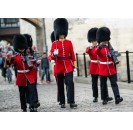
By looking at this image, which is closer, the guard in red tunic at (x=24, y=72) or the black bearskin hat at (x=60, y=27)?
the guard in red tunic at (x=24, y=72)

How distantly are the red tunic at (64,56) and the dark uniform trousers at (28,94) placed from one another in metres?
0.52

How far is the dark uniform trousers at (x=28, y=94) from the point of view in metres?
6.73

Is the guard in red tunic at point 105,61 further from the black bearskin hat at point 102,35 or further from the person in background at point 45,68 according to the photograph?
the person in background at point 45,68

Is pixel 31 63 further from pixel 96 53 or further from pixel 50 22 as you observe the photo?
pixel 50 22

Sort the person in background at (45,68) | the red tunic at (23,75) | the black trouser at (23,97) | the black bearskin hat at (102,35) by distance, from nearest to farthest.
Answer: the red tunic at (23,75)
the black trouser at (23,97)
the black bearskin hat at (102,35)
the person in background at (45,68)

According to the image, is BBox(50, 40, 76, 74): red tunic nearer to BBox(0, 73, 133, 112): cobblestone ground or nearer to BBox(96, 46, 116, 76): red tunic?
BBox(96, 46, 116, 76): red tunic

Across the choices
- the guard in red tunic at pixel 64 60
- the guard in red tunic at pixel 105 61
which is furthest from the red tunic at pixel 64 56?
the guard in red tunic at pixel 105 61

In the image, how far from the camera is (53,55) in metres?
7.00

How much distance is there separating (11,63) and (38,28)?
8433 millimetres

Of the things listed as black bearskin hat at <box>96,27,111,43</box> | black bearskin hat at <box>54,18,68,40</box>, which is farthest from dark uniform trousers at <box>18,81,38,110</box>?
black bearskin hat at <box>96,27,111,43</box>

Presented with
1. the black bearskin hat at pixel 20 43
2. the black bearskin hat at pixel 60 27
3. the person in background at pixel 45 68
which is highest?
the black bearskin hat at pixel 60 27

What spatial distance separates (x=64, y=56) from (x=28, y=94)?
2.40 feet
